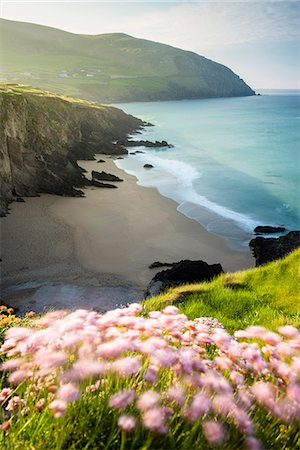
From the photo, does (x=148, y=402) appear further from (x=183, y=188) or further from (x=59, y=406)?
(x=183, y=188)

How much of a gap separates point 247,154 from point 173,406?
7286 centimetres

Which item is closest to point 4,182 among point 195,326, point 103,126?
point 195,326

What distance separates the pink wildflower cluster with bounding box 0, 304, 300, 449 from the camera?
2221 mm

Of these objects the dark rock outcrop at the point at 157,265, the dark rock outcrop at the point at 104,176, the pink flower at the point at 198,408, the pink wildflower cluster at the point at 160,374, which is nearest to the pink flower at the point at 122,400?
the pink wildflower cluster at the point at 160,374

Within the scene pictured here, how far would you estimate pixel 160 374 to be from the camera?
9.26 ft

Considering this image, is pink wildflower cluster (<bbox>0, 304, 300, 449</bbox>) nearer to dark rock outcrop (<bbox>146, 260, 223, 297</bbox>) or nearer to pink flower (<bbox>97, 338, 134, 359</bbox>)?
pink flower (<bbox>97, 338, 134, 359</bbox>)

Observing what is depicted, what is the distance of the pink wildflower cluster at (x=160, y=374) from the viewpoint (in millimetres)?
2221

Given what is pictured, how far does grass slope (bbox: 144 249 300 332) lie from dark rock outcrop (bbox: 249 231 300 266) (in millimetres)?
11287

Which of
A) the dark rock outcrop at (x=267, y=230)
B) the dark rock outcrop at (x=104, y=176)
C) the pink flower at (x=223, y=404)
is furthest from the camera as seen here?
the dark rock outcrop at (x=104, y=176)

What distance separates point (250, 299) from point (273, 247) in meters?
15.6

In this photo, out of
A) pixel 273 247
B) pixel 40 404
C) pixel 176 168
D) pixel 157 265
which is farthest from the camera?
pixel 176 168

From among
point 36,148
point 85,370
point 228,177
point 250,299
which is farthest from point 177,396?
point 228,177

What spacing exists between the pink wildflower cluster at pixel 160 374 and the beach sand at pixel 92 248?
45.9 feet

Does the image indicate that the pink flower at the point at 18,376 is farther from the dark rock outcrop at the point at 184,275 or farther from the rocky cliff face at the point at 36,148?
the rocky cliff face at the point at 36,148
